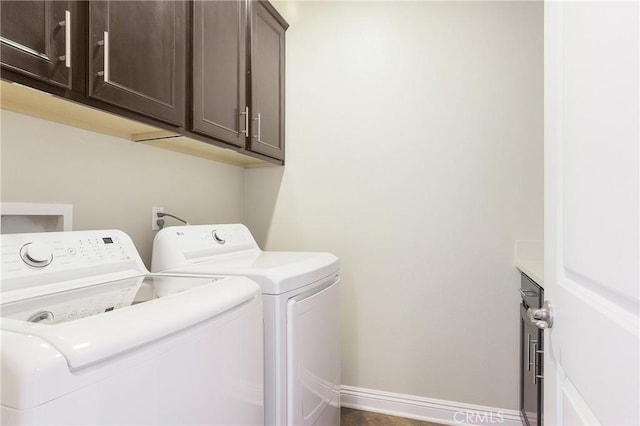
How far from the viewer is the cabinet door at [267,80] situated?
1.98 metres

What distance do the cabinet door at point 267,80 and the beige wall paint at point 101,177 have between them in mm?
380

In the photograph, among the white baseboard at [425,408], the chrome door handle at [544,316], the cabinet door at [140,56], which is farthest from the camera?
the white baseboard at [425,408]

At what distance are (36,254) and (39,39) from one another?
0.56m

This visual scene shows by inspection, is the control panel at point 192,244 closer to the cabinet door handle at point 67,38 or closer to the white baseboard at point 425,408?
the cabinet door handle at point 67,38

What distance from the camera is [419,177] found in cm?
215

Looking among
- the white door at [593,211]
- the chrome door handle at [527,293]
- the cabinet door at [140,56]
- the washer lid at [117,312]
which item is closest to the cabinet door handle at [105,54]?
the cabinet door at [140,56]

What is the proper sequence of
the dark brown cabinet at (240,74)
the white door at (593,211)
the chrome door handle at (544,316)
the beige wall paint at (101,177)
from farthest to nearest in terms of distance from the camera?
1. the dark brown cabinet at (240,74)
2. the beige wall paint at (101,177)
3. the chrome door handle at (544,316)
4. the white door at (593,211)

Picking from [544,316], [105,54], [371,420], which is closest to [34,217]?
[105,54]

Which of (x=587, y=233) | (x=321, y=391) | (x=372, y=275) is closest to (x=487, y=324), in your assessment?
(x=372, y=275)

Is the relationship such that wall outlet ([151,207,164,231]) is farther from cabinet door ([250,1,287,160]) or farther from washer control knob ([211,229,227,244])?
cabinet door ([250,1,287,160])

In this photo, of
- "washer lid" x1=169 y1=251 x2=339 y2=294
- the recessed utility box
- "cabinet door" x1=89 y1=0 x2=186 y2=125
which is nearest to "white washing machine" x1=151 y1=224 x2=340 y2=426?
"washer lid" x1=169 y1=251 x2=339 y2=294

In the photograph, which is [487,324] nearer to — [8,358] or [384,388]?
[384,388]

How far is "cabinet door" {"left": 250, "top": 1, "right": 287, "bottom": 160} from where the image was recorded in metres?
1.98

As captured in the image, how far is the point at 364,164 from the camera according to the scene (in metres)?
Answer: 2.24
